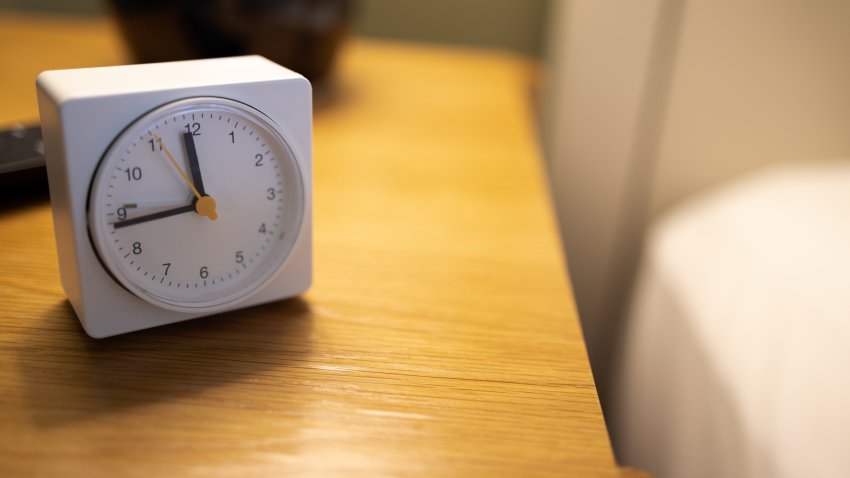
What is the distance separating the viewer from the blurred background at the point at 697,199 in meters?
0.54

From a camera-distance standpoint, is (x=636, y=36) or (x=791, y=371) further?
(x=636, y=36)

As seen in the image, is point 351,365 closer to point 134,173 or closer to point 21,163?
point 134,173

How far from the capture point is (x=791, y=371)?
1.71ft

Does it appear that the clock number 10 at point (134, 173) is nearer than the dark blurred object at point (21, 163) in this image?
Yes

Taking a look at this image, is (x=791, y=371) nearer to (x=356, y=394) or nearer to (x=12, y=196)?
(x=356, y=394)

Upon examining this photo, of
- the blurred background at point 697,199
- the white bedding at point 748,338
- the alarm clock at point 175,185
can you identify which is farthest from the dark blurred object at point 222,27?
the white bedding at point 748,338

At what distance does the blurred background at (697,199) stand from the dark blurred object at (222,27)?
71 mm

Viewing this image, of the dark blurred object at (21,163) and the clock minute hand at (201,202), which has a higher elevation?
the clock minute hand at (201,202)

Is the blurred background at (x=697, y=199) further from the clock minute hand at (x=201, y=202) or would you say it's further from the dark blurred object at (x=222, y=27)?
the clock minute hand at (x=201, y=202)

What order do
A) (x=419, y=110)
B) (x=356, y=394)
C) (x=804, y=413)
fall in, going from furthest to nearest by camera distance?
(x=419, y=110) → (x=804, y=413) → (x=356, y=394)

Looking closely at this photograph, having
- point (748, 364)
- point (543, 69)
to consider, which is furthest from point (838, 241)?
point (543, 69)

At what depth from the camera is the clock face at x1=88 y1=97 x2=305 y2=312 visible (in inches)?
14.6

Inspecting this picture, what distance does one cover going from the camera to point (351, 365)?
1.30 ft

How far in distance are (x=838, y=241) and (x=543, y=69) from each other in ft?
2.45
